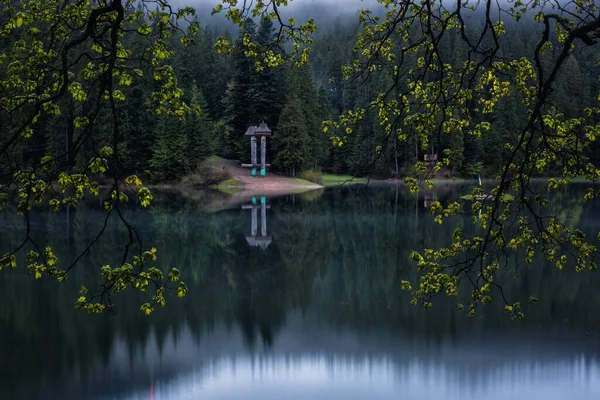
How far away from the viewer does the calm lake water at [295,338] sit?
11.7 m

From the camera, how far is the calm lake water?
1171 centimetres

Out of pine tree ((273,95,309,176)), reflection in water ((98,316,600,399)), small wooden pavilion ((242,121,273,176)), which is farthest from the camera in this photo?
pine tree ((273,95,309,176))

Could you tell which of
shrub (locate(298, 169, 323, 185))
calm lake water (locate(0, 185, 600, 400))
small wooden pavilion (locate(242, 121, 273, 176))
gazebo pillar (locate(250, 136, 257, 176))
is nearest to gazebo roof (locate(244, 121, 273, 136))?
small wooden pavilion (locate(242, 121, 273, 176))

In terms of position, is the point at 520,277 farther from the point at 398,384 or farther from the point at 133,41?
the point at 133,41

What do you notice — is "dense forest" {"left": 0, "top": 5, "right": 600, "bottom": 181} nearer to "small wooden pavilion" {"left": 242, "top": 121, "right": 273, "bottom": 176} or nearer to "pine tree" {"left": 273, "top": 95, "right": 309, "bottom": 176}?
"pine tree" {"left": 273, "top": 95, "right": 309, "bottom": 176}

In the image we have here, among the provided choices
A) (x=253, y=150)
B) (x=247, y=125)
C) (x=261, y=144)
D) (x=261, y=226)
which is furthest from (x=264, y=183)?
(x=261, y=226)

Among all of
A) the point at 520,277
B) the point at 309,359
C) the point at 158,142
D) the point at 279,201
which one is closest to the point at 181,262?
the point at 309,359

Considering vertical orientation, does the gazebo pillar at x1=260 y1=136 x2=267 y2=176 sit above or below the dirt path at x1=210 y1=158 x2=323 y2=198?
above

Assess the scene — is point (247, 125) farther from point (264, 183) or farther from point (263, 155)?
point (264, 183)

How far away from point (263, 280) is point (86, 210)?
889 inches

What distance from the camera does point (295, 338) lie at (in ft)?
47.2

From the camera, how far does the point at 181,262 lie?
2231cm

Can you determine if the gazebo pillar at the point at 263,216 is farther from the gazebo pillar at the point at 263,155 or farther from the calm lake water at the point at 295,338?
the gazebo pillar at the point at 263,155

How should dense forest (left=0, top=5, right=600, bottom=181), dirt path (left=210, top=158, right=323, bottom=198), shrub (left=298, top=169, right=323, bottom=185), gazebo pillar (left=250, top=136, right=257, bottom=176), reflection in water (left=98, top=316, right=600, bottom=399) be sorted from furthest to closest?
1. shrub (left=298, top=169, right=323, bottom=185)
2. gazebo pillar (left=250, top=136, right=257, bottom=176)
3. dense forest (left=0, top=5, right=600, bottom=181)
4. dirt path (left=210, top=158, right=323, bottom=198)
5. reflection in water (left=98, top=316, right=600, bottom=399)
